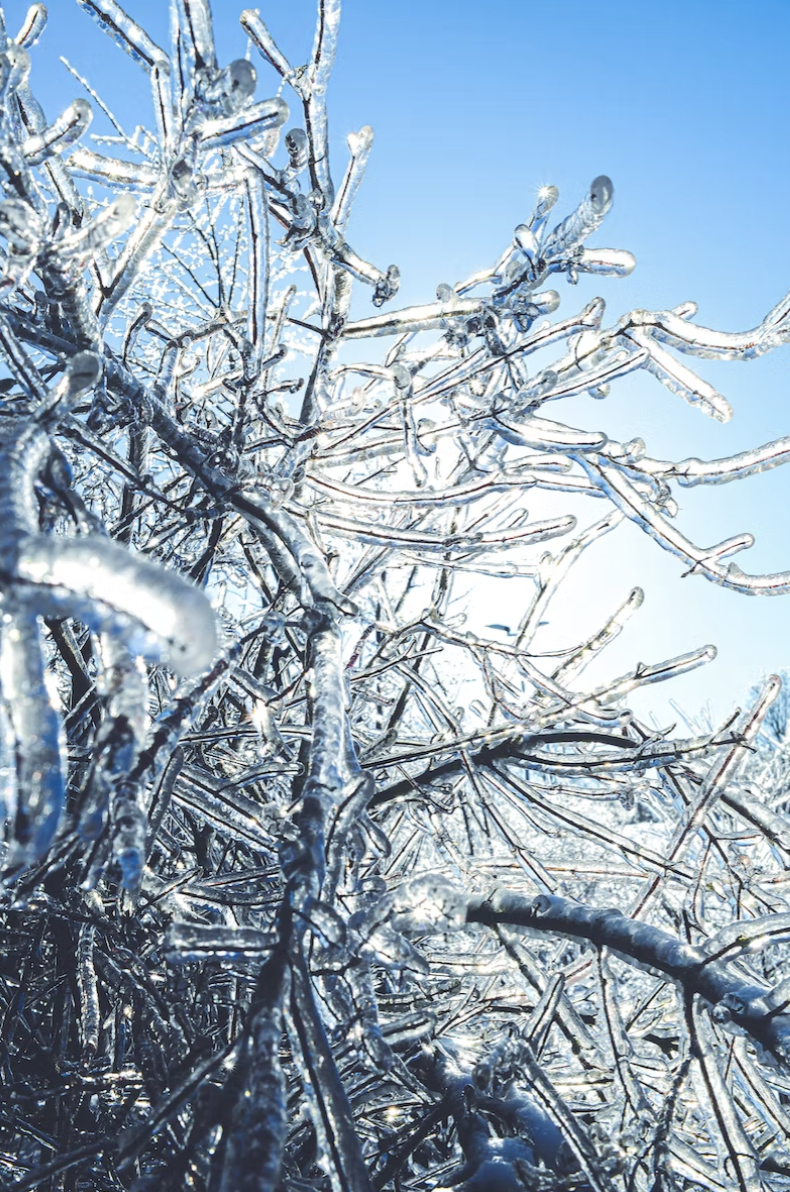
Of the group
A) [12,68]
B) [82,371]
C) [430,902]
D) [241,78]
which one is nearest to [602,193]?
[241,78]

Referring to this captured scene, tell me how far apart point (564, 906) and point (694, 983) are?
31 centimetres

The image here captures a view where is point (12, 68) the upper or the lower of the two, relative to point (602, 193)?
upper

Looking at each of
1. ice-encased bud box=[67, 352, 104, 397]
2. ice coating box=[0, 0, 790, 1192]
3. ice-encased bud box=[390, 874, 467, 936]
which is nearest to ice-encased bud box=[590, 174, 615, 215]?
ice coating box=[0, 0, 790, 1192]

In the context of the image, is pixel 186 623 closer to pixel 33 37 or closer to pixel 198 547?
pixel 33 37

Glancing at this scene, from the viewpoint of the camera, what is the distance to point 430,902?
1.05 m

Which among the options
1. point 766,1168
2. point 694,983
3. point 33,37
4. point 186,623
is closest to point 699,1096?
point 694,983

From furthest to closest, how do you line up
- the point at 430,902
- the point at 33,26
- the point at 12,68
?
the point at 33,26
the point at 12,68
the point at 430,902

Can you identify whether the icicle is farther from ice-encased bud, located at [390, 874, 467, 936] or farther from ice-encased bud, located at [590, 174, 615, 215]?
ice-encased bud, located at [390, 874, 467, 936]

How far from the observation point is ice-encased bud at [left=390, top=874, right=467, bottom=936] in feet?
3.31

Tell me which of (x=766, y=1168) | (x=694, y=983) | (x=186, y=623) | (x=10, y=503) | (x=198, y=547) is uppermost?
(x=198, y=547)

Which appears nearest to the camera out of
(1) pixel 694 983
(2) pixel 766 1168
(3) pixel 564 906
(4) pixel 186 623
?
(4) pixel 186 623

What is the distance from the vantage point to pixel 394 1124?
2.29 metres

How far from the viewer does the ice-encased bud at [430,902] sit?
3.31 feet

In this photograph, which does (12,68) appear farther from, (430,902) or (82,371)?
(430,902)
